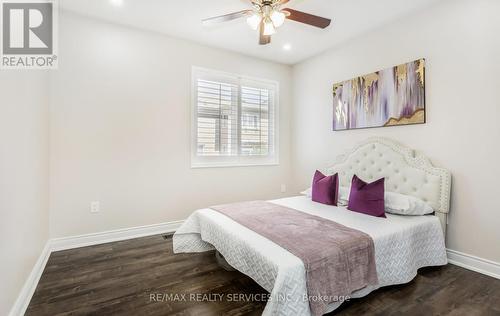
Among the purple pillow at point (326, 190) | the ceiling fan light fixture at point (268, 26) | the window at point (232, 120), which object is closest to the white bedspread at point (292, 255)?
the purple pillow at point (326, 190)

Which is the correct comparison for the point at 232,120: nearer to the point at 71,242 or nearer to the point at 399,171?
the point at 399,171

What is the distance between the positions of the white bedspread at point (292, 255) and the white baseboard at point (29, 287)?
113 cm

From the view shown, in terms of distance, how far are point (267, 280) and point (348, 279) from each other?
0.56 metres

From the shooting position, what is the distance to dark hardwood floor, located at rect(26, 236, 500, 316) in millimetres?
1733

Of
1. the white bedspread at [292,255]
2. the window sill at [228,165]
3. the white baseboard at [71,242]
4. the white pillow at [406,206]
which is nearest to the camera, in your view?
the white bedspread at [292,255]

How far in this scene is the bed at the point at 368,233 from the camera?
1.46m

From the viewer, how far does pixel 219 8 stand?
2639 millimetres

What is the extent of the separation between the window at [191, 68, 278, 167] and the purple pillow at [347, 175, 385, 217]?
1.85m

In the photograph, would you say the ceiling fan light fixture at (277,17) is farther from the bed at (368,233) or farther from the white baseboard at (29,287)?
the white baseboard at (29,287)

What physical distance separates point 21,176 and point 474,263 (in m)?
3.92

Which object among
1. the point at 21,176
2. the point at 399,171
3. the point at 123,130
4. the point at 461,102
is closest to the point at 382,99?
the point at 461,102

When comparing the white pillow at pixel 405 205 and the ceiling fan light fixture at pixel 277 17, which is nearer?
the ceiling fan light fixture at pixel 277 17

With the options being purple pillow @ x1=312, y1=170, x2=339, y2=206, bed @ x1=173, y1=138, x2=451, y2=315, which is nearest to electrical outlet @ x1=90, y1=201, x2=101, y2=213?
bed @ x1=173, y1=138, x2=451, y2=315

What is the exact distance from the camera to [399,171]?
2.78 metres
